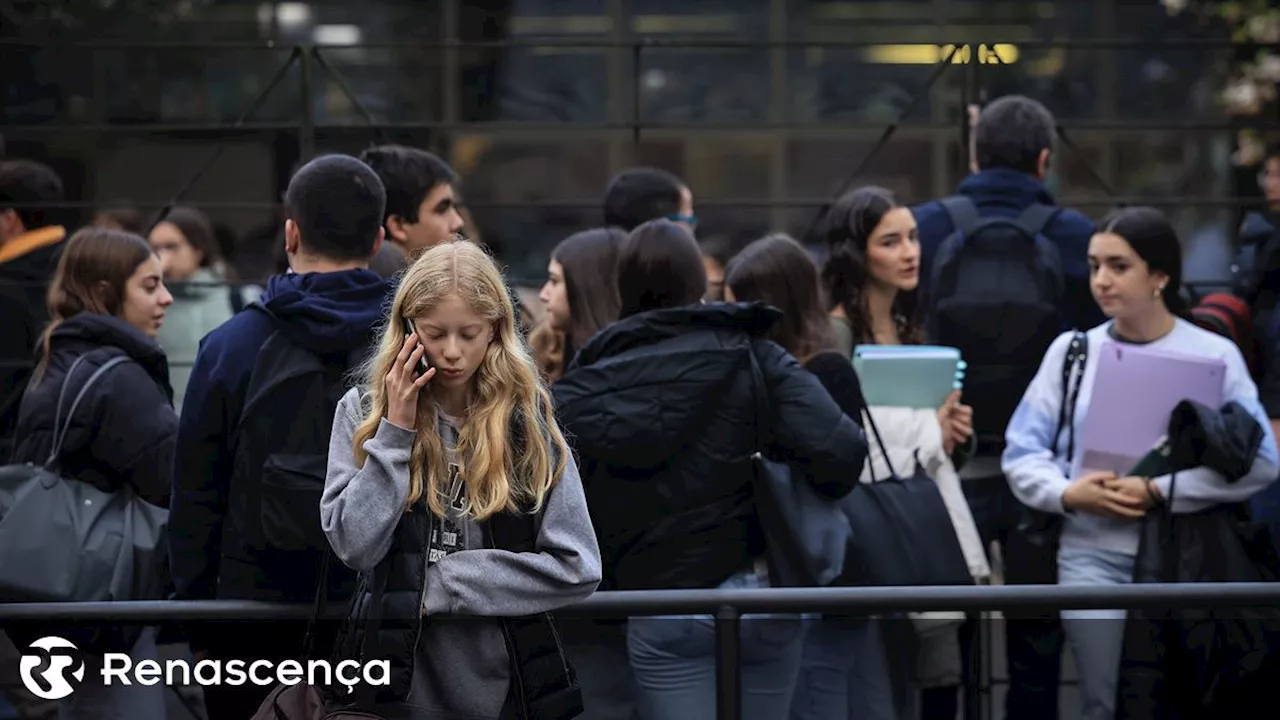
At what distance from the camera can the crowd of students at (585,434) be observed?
142 inches

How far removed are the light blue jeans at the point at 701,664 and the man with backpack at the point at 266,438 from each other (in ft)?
2.45

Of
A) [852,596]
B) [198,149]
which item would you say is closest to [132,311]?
[852,596]

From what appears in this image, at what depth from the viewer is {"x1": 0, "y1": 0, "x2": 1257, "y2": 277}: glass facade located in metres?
11.1

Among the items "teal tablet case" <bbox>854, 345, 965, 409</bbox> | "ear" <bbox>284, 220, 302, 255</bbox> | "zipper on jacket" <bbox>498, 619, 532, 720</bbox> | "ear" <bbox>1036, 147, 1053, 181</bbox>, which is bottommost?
"zipper on jacket" <bbox>498, 619, 532, 720</bbox>

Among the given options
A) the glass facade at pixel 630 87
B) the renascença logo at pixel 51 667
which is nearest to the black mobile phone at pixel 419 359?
the renascença logo at pixel 51 667

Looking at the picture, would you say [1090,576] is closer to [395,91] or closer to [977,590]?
[977,590]

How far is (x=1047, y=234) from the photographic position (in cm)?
615

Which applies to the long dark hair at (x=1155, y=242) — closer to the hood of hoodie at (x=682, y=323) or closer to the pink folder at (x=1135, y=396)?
the pink folder at (x=1135, y=396)

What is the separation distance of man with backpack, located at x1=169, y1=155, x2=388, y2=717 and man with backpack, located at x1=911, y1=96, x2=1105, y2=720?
2.47 meters

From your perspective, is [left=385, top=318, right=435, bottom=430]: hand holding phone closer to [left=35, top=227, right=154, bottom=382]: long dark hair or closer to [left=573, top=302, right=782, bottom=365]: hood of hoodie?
[left=573, top=302, right=782, bottom=365]: hood of hoodie

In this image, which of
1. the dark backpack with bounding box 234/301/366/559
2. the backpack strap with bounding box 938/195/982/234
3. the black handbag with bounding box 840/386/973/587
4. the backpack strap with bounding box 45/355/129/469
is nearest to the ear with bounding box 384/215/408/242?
the backpack strap with bounding box 45/355/129/469

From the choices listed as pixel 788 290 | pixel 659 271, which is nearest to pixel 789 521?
pixel 659 271

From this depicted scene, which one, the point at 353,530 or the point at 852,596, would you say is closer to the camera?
the point at 353,530

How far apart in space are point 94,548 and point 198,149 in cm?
753
